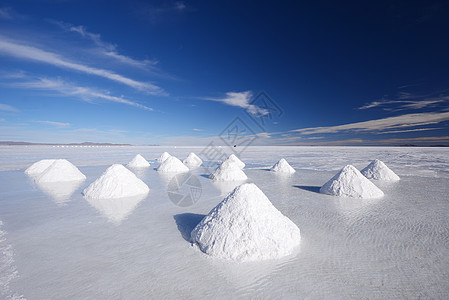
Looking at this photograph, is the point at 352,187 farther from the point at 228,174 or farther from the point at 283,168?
the point at 283,168

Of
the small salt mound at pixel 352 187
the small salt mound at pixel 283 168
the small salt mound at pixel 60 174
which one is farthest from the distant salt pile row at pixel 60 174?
the small salt mound at pixel 352 187

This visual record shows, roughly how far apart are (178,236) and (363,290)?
3161mm

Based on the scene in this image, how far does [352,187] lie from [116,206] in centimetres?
782

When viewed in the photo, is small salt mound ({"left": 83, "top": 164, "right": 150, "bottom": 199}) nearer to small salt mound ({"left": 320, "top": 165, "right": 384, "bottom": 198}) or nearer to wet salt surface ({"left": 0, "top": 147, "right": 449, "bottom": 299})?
wet salt surface ({"left": 0, "top": 147, "right": 449, "bottom": 299})

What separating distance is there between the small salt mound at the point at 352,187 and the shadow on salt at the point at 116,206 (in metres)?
6.78

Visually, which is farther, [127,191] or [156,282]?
[127,191]

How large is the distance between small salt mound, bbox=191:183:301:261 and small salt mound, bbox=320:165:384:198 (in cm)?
468

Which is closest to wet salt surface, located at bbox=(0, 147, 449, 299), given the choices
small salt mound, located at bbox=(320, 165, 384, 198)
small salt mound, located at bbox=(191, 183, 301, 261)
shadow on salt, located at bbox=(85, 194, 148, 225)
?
shadow on salt, located at bbox=(85, 194, 148, 225)

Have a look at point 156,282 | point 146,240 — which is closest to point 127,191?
point 146,240

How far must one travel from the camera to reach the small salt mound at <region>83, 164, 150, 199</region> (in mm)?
7500

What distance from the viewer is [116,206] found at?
655 centimetres

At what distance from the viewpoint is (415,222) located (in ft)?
17.2

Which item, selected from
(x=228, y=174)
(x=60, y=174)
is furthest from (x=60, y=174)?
(x=228, y=174)

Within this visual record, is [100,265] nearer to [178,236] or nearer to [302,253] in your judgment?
[178,236]
